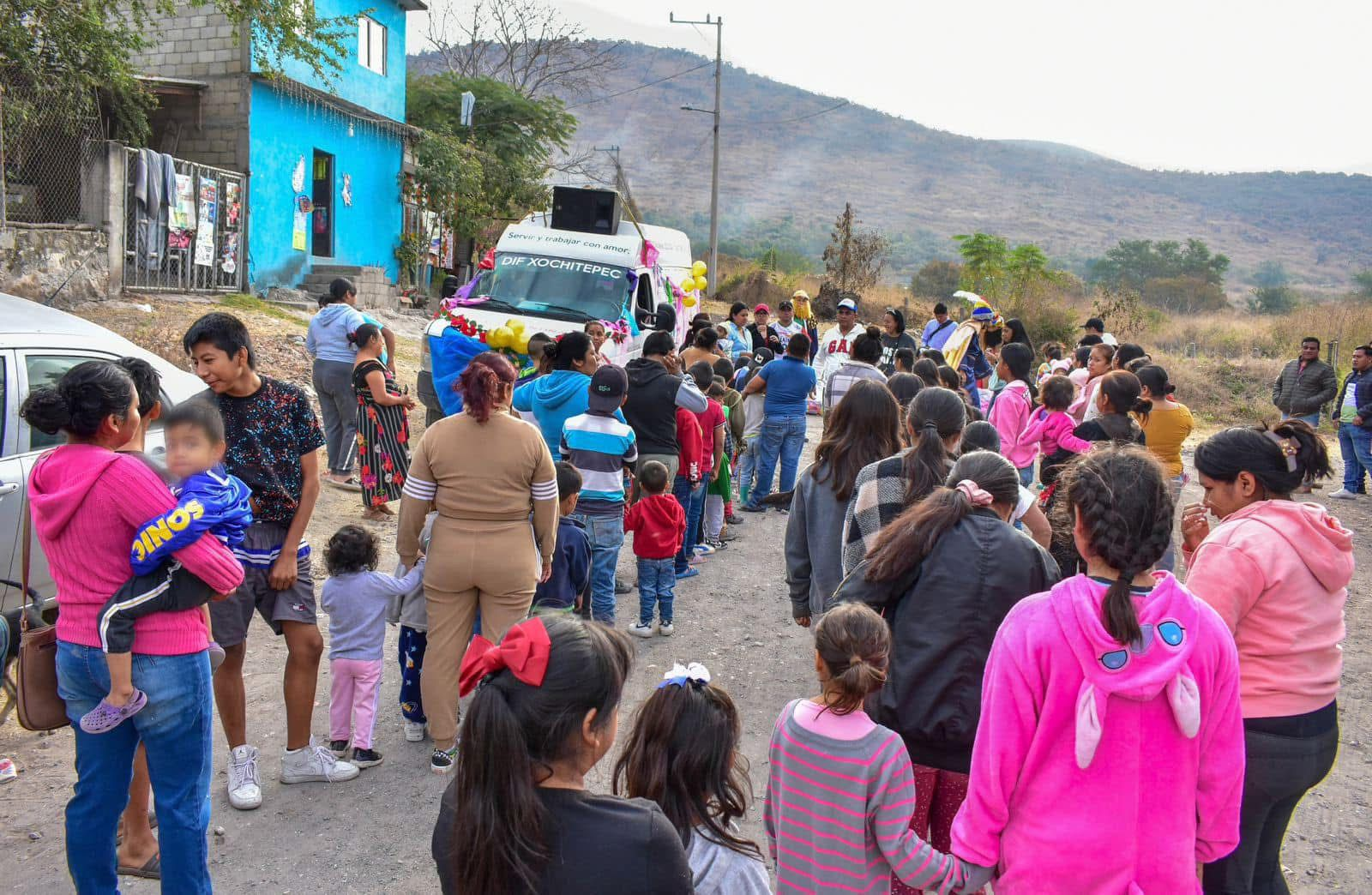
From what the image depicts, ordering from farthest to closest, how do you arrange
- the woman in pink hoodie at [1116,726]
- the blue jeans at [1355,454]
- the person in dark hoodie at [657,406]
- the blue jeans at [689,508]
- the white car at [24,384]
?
the blue jeans at [1355,454], the blue jeans at [689,508], the person in dark hoodie at [657,406], the white car at [24,384], the woman in pink hoodie at [1116,726]

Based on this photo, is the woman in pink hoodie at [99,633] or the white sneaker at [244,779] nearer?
the woman in pink hoodie at [99,633]

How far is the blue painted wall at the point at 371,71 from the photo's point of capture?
19.8m

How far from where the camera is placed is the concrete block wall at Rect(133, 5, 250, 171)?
59.1ft

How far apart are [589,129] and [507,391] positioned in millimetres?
122917

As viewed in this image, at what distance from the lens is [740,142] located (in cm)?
11344

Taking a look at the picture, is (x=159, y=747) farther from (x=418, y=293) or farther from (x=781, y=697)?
(x=418, y=293)

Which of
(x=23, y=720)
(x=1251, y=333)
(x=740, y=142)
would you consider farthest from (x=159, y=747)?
(x=740, y=142)

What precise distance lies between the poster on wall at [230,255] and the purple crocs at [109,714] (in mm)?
15851

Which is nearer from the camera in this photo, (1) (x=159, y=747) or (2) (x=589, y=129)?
(1) (x=159, y=747)

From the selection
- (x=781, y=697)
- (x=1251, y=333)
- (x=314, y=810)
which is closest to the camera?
(x=314, y=810)

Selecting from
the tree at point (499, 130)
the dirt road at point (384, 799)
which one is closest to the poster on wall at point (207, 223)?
the tree at point (499, 130)

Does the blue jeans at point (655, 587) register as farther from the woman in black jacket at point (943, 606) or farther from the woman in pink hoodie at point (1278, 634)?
the woman in pink hoodie at point (1278, 634)

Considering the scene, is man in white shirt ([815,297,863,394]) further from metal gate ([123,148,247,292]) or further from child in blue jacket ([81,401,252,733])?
metal gate ([123,148,247,292])

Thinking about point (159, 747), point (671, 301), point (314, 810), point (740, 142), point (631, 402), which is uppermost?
point (740, 142)
